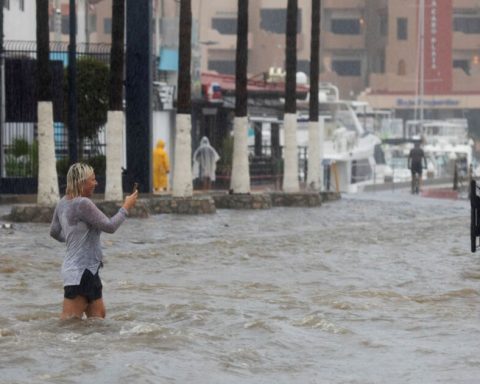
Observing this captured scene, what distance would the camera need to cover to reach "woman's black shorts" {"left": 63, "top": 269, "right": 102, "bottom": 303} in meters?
13.6

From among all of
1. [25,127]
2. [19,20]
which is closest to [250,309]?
[25,127]

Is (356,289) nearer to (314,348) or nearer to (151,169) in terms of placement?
(314,348)

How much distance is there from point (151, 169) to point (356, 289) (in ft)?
59.1

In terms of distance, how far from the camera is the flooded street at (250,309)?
12.6m

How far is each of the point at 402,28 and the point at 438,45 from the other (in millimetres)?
3512

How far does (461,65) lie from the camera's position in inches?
5413

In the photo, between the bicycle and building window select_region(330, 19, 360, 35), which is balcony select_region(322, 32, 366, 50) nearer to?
building window select_region(330, 19, 360, 35)

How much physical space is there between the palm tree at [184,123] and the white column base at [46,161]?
3.84 metres

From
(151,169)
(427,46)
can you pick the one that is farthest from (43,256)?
(427,46)

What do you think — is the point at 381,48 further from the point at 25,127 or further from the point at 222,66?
the point at 25,127

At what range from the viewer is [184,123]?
33.6 metres

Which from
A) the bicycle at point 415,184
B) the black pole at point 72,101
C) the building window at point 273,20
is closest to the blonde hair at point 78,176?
the black pole at point 72,101

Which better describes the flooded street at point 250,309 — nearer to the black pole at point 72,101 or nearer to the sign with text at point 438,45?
the black pole at point 72,101

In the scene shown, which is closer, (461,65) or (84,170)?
(84,170)
